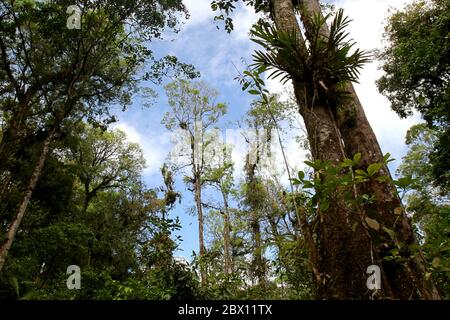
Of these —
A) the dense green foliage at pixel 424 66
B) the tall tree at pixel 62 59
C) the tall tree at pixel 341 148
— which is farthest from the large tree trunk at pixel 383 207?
the tall tree at pixel 62 59

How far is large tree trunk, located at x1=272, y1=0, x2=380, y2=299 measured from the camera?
1856 millimetres

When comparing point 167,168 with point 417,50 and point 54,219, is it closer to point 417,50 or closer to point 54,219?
point 54,219

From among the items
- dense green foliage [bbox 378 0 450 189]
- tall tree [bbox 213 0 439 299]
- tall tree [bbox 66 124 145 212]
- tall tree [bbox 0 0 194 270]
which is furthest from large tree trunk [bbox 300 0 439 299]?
tall tree [bbox 66 124 145 212]

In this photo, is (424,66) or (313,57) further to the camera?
(424,66)

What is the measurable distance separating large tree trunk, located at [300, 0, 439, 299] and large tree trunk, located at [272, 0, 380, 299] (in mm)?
122

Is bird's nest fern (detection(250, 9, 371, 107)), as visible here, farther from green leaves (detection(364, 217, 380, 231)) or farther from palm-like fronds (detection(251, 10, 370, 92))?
green leaves (detection(364, 217, 380, 231))

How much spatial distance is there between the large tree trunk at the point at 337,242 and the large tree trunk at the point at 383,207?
12cm

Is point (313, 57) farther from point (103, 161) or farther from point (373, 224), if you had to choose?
point (103, 161)

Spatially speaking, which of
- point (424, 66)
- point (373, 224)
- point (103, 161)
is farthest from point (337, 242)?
point (103, 161)

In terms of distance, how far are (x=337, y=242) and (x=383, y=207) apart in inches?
16.4

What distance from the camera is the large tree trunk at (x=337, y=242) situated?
1856mm

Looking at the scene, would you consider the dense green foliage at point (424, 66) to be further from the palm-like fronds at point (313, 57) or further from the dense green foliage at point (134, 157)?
the palm-like fronds at point (313, 57)

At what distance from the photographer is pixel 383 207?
7.08 ft

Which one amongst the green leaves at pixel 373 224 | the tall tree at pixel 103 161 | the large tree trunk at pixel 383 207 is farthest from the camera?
the tall tree at pixel 103 161
